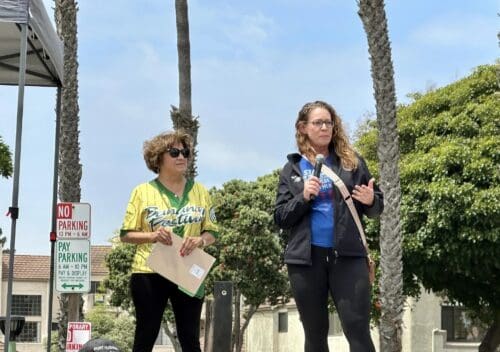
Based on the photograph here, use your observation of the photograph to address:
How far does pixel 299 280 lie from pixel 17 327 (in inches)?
168

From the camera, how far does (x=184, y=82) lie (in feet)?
47.5

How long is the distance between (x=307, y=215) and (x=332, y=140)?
0.53 meters

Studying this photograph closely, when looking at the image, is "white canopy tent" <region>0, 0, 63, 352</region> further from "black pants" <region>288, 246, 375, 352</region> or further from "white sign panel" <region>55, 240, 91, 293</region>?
"black pants" <region>288, 246, 375, 352</region>

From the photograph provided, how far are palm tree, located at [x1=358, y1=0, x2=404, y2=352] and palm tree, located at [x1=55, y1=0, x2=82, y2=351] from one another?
16.7ft

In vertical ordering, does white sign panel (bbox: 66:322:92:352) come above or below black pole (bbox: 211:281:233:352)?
below

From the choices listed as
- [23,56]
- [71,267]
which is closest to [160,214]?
[23,56]

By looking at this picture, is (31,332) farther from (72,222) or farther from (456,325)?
(72,222)

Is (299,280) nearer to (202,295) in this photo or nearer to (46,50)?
(202,295)

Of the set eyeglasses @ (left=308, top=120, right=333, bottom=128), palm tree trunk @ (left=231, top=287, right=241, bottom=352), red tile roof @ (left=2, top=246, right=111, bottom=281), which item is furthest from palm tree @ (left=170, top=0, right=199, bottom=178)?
red tile roof @ (left=2, top=246, right=111, bottom=281)

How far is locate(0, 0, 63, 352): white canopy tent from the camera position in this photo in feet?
22.1

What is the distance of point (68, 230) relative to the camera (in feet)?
32.0

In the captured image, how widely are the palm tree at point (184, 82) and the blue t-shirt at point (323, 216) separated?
28.9 ft

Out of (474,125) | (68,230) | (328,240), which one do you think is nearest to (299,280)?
(328,240)

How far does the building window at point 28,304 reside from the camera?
5719 centimetres
